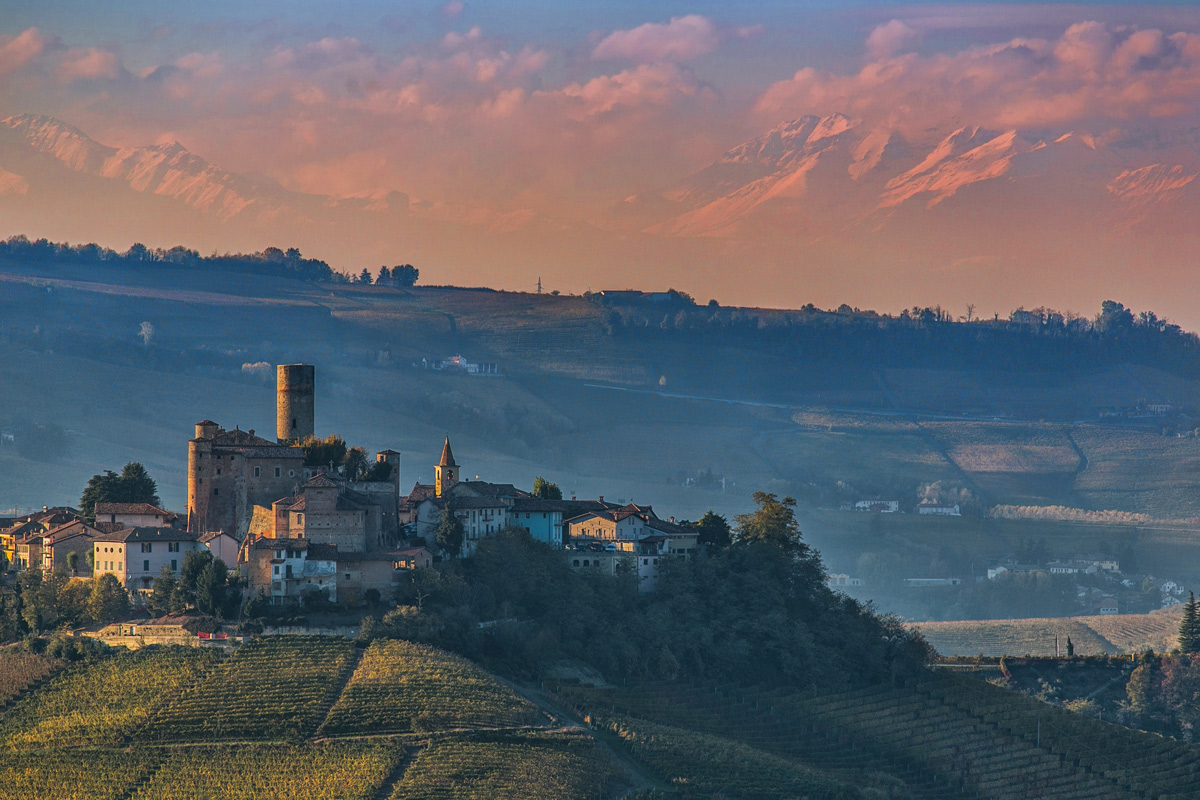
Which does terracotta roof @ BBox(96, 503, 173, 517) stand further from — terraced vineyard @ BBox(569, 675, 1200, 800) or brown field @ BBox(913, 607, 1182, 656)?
brown field @ BBox(913, 607, 1182, 656)

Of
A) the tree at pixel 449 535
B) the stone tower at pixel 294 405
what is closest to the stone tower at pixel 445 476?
the tree at pixel 449 535

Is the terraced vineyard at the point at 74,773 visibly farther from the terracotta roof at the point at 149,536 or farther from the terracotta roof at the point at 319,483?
the terracotta roof at the point at 319,483

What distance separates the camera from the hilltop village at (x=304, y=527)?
7938 centimetres

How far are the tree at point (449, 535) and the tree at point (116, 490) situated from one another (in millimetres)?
15280

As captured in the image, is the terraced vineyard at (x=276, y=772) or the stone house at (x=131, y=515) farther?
the stone house at (x=131, y=515)

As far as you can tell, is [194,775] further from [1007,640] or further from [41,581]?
[1007,640]

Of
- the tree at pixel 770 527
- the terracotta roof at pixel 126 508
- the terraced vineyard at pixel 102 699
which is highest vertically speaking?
the terracotta roof at pixel 126 508

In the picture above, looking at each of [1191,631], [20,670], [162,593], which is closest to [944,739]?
[1191,631]

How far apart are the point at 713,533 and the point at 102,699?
33988 millimetres

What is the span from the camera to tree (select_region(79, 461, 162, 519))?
294ft

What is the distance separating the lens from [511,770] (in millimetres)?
66750

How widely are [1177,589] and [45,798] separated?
141 metres

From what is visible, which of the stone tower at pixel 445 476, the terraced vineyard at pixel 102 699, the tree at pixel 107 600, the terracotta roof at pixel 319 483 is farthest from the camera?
the stone tower at pixel 445 476

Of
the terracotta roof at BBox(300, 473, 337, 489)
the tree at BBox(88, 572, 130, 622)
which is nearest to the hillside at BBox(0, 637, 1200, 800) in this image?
the tree at BBox(88, 572, 130, 622)
